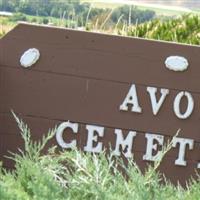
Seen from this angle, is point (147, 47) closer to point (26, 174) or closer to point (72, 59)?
point (72, 59)

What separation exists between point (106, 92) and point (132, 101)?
15 centimetres

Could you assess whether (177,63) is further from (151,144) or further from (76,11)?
(76,11)

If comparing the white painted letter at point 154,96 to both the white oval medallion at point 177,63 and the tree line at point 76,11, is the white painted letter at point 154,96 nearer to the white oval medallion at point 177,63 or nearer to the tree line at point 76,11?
the white oval medallion at point 177,63

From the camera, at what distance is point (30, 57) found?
13.2ft

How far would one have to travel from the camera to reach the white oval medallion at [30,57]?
4.00 metres

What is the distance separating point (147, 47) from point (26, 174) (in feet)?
5.40

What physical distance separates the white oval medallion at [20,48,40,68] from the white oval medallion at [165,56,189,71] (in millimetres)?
713

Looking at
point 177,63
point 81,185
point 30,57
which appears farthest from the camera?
point 30,57

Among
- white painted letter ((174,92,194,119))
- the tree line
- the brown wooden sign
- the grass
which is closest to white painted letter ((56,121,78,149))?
the brown wooden sign

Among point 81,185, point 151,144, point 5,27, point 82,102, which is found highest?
point 5,27

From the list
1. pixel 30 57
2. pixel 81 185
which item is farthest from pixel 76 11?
pixel 81 185

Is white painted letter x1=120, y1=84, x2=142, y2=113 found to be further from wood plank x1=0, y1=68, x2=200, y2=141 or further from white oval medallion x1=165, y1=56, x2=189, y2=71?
white oval medallion x1=165, y1=56, x2=189, y2=71

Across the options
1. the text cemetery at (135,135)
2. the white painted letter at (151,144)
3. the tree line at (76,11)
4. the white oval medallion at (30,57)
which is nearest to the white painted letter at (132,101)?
the text cemetery at (135,135)

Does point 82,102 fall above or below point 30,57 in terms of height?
below
